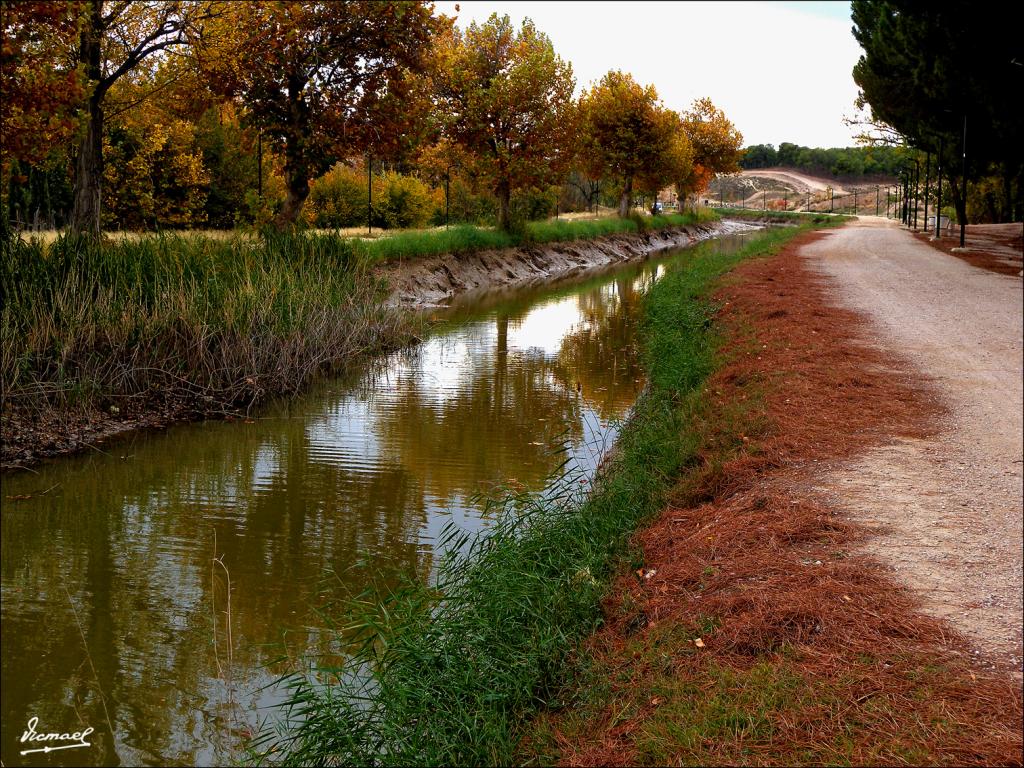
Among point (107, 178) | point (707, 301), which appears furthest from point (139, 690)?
point (107, 178)

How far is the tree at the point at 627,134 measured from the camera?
49.5 meters

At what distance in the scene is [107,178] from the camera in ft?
100

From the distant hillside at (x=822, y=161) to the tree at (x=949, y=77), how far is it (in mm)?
70395

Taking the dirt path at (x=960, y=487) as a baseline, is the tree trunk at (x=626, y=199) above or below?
above

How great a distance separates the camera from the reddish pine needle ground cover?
3.64 m

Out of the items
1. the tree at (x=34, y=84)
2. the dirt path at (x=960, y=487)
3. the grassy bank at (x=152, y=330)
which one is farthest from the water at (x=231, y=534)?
the tree at (x=34, y=84)

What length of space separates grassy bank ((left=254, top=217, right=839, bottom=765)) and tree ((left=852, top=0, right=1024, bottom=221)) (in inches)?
627

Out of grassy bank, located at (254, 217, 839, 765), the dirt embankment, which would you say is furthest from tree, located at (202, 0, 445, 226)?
grassy bank, located at (254, 217, 839, 765)

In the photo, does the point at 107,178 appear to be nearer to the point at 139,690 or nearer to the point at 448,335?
the point at 448,335

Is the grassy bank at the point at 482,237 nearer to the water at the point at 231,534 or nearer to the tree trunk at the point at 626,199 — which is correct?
the tree trunk at the point at 626,199

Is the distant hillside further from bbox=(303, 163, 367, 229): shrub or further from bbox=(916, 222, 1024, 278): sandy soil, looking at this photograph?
bbox=(303, 163, 367, 229): shrub

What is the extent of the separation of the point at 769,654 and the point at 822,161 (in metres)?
137

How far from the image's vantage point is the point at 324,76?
19.7 metres

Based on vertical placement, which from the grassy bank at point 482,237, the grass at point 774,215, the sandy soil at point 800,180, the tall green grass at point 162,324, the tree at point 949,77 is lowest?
the tall green grass at point 162,324
